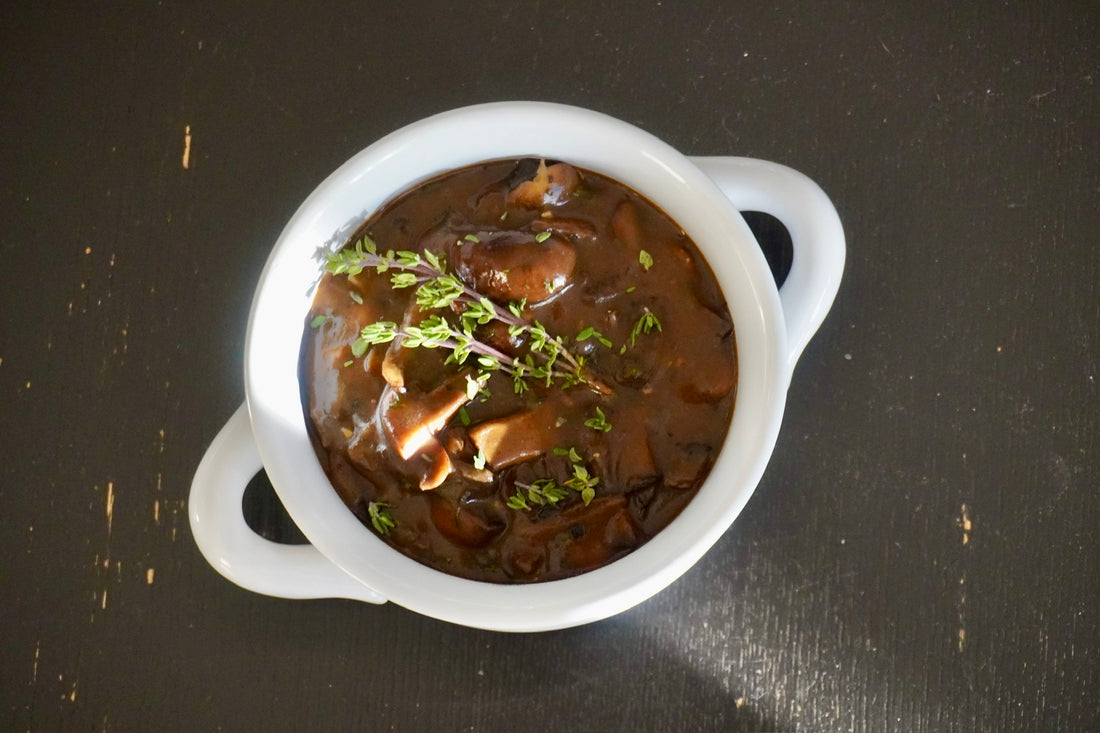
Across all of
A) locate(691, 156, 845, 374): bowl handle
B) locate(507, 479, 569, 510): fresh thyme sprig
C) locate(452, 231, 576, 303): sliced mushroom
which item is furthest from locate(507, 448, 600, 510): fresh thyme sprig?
locate(691, 156, 845, 374): bowl handle

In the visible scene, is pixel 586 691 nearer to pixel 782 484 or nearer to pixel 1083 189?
pixel 782 484

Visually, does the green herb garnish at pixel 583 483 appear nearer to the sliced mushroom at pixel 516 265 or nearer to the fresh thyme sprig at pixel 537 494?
the fresh thyme sprig at pixel 537 494

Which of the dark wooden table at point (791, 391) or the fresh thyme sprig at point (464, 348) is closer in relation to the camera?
the fresh thyme sprig at point (464, 348)

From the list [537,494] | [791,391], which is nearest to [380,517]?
[537,494]

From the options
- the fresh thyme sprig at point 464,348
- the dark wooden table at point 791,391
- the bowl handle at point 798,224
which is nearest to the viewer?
the fresh thyme sprig at point 464,348

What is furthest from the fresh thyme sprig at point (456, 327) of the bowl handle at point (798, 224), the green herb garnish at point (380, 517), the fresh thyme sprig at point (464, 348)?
the bowl handle at point (798, 224)

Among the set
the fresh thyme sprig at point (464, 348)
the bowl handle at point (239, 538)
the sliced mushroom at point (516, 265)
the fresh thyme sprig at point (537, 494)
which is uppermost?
the sliced mushroom at point (516, 265)

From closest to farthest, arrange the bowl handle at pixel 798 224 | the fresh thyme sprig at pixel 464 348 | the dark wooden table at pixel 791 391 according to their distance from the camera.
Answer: the fresh thyme sprig at pixel 464 348 → the bowl handle at pixel 798 224 → the dark wooden table at pixel 791 391
